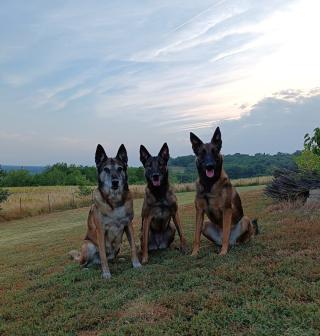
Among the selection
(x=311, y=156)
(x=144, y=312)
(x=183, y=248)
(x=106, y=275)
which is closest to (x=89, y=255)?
(x=106, y=275)

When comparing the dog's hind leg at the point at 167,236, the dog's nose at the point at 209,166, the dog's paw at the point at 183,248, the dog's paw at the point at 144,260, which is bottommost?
the dog's paw at the point at 144,260

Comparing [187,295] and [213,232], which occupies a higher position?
[213,232]

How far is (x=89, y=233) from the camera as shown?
6.93m

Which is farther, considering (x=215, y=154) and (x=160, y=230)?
(x=160, y=230)

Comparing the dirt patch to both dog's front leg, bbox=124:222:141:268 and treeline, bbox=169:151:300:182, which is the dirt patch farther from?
treeline, bbox=169:151:300:182

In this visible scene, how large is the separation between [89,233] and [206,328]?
3617mm

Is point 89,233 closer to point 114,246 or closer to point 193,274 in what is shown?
point 114,246

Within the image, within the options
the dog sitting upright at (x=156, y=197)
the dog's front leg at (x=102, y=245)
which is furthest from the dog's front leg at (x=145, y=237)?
the dog's front leg at (x=102, y=245)

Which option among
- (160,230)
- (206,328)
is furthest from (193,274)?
(160,230)

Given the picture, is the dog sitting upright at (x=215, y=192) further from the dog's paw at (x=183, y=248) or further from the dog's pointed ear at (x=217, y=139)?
the dog's paw at (x=183, y=248)

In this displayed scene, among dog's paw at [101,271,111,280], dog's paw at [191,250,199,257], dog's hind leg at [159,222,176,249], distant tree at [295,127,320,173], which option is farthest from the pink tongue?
distant tree at [295,127,320,173]

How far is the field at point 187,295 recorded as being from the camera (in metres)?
3.88

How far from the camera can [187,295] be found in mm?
4598

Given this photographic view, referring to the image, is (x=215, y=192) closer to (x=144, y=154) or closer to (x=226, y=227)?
(x=226, y=227)
